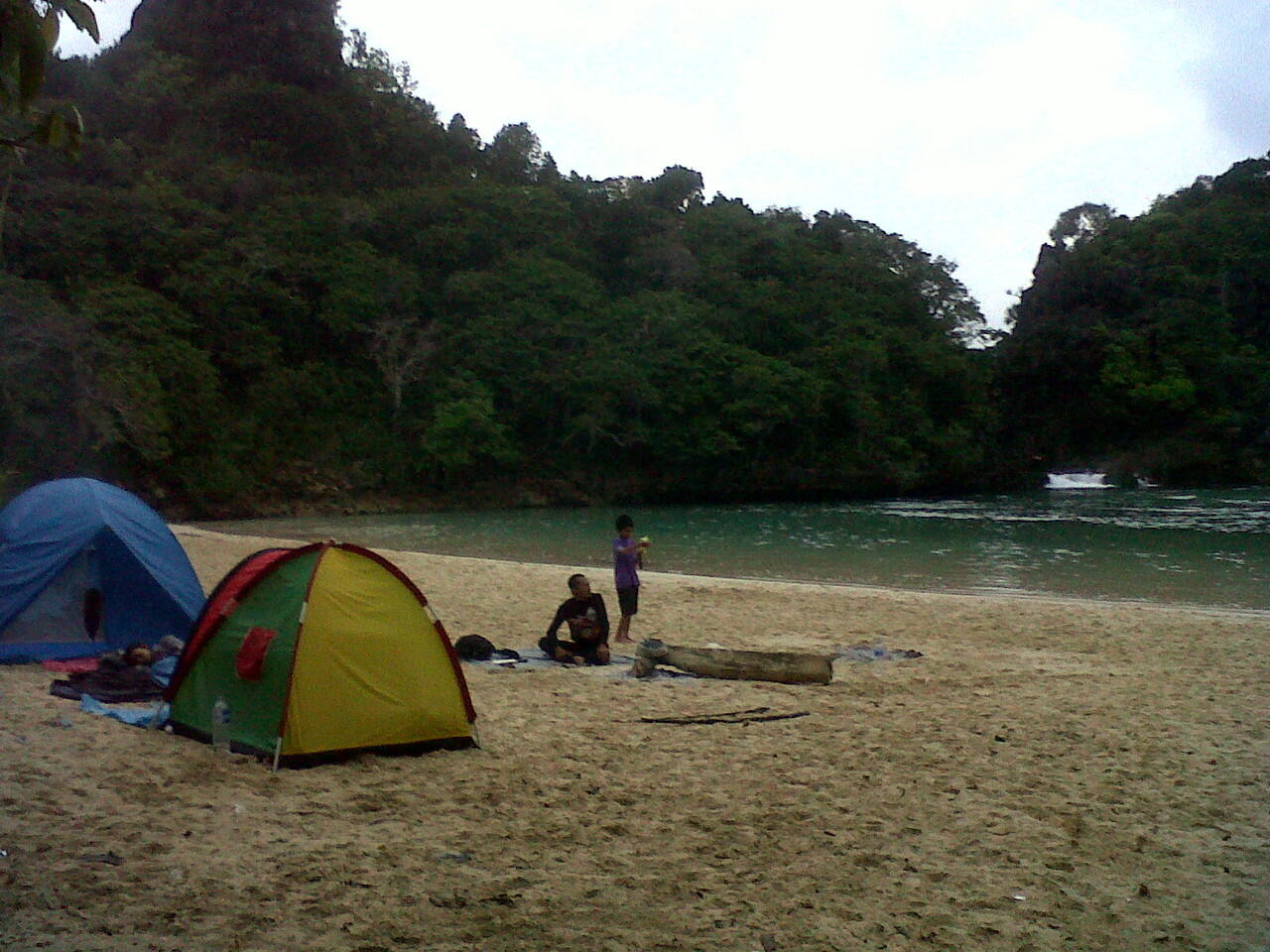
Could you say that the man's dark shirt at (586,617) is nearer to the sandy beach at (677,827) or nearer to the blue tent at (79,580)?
the sandy beach at (677,827)

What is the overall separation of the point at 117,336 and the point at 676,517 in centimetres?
1874

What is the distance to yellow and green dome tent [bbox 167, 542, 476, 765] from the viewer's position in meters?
6.17

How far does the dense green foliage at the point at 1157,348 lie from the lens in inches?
2174

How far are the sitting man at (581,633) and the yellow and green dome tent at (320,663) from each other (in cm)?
284

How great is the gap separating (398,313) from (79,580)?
36733mm

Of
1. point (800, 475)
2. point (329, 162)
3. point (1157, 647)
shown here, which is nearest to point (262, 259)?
point (329, 162)

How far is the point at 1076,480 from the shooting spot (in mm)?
59406

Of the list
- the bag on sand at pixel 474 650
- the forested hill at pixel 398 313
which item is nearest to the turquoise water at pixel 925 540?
the forested hill at pixel 398 313

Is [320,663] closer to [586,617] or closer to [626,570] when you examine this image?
[586,617]

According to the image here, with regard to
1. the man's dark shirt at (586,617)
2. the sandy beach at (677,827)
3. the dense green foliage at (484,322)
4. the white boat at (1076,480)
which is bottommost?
the sandy beach at (677,827)

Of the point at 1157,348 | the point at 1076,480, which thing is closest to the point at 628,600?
the point at 1076,480

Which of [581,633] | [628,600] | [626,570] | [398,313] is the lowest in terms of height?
[581,633]

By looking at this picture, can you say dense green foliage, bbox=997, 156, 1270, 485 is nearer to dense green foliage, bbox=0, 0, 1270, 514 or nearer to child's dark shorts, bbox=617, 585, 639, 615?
dense green foliage, bbox=0, 0, 1270, 514

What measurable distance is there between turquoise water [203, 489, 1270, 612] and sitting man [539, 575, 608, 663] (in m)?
10.7
